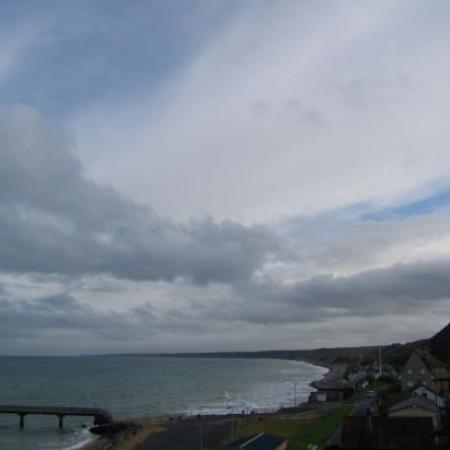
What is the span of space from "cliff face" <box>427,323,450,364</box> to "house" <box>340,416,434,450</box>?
76031mm

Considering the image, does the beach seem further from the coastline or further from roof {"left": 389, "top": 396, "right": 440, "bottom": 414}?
roof {"left": 389, "top": 396, "right": 440, "bottom": 414}

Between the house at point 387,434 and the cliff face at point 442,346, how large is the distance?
76.0 m

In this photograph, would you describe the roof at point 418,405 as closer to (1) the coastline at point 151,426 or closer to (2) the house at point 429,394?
(2) the house at point 429,394

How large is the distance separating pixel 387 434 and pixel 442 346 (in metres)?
95.7

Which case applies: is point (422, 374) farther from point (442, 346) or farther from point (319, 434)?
point (442, 346)

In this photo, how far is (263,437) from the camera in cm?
4228

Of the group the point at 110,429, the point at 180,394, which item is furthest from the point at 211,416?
the point at 180,394

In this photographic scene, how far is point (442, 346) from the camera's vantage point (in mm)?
120312

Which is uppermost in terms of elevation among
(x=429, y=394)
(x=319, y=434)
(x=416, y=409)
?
(x=416, y=409)

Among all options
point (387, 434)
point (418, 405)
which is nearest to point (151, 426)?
point (418, 405)

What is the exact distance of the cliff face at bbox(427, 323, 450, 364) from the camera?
358ft

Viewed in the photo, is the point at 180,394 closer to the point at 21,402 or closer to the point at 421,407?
the point at 21,402

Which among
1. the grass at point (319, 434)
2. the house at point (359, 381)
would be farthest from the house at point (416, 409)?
the house at point (359, 381)

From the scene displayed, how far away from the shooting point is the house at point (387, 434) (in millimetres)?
31250
